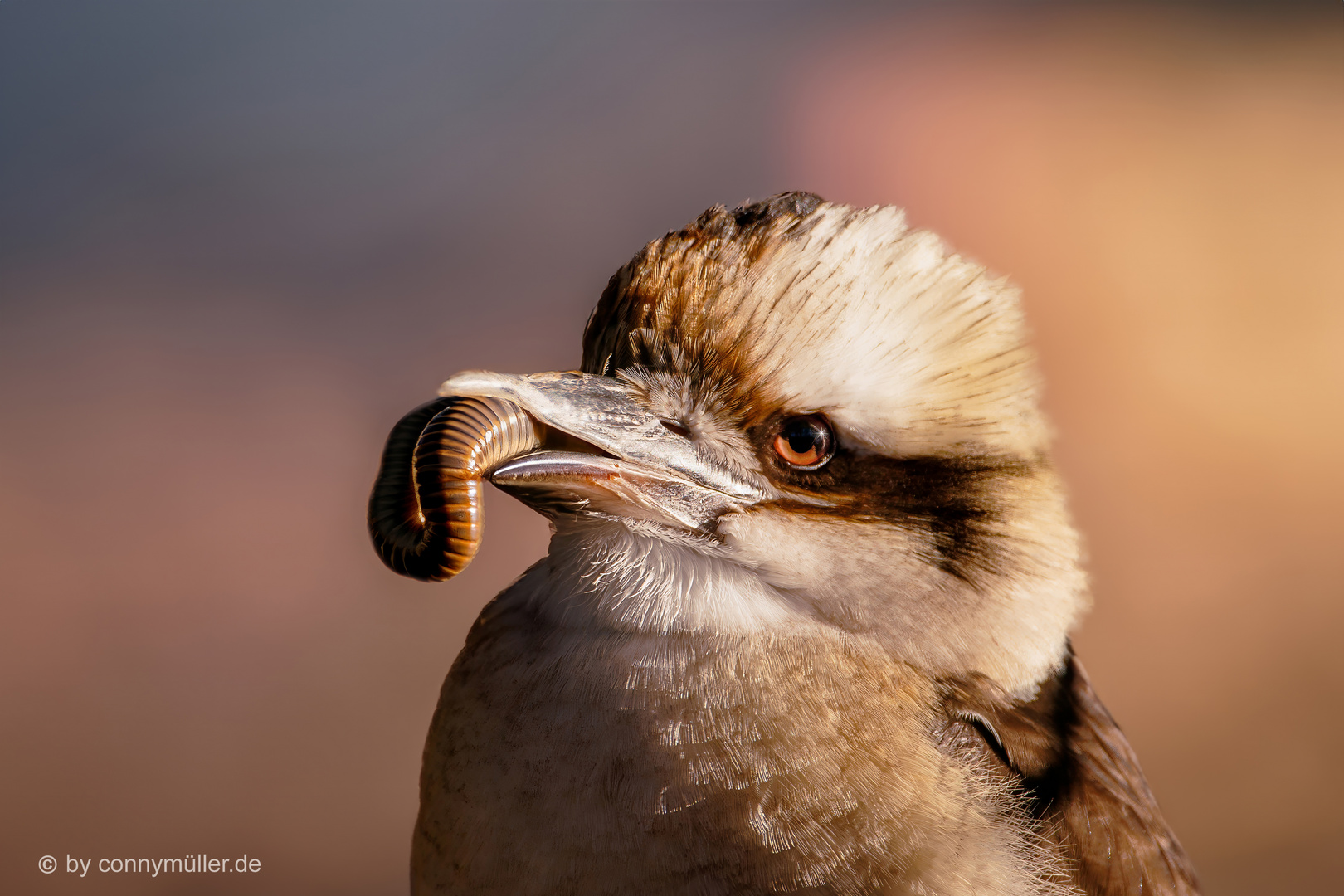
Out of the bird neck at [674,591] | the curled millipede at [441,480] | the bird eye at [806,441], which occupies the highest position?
the bird eye at [806,441]

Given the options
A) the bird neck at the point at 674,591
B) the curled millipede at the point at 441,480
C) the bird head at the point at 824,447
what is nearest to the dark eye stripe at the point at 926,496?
the bird head at the point at 824,447

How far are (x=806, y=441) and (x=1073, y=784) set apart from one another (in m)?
0.52

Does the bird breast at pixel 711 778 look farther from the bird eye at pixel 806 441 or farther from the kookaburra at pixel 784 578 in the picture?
the bird eye at pixel 806 441

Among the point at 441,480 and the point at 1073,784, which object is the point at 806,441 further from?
the point at 1073,784

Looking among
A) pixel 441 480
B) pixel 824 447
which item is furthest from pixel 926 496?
pixel 441 480

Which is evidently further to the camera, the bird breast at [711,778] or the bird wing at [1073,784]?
the bird wing at [1073,784]

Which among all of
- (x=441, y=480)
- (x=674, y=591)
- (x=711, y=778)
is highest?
(x=441, y=480)

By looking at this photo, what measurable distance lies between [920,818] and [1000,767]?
0.13 m

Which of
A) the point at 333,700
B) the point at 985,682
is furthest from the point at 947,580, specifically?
the point at 333,700

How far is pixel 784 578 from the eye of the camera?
43.8 inches

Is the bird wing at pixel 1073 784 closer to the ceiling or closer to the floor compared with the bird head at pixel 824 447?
closer to the floor

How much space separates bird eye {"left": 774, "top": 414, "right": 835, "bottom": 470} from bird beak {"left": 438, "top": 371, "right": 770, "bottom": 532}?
0.16 ft

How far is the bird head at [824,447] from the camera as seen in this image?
3.61ft

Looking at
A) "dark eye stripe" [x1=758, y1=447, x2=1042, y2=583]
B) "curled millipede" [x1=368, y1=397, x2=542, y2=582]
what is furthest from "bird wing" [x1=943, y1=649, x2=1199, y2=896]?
"curled millipede" [x1=368, y1=397, x2=542, y2=582]
